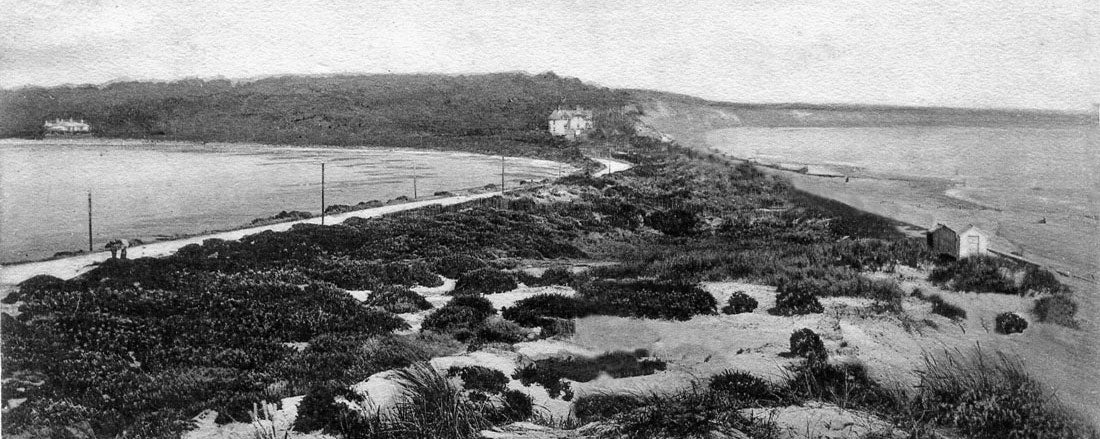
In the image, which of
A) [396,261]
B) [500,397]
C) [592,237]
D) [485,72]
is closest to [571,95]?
[485,72]

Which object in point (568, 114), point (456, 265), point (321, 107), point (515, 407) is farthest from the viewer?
point (568, 114)

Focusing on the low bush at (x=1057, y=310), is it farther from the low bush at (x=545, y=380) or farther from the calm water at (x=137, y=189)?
the calm water at (x=137, y=189)

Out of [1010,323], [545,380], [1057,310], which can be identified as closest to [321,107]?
[545,380]

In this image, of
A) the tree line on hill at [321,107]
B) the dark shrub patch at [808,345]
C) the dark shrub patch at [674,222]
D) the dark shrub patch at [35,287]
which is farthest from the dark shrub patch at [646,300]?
the dark shrub patch at [35,287]

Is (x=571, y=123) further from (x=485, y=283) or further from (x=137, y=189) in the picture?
(x=137, y=189)

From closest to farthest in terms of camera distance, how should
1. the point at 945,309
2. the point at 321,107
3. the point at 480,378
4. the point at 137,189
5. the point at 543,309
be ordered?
the point at 480,378, the point at 945,309, the point at 543,309, the point at 137,189, the point at 321,107

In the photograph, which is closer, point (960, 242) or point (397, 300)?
point (960, 242)

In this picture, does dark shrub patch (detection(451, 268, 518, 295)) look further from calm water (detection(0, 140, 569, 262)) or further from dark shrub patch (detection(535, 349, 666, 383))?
calm water (detection(0, 140, 569, 262))
